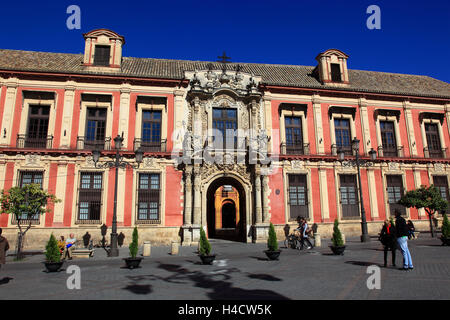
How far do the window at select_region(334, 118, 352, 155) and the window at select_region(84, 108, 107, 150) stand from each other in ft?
53.3

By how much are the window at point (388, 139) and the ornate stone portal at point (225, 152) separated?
959 cm

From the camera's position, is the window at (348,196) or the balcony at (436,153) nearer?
the window at (348,196)

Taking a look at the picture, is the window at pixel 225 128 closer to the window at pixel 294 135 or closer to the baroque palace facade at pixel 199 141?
the baroque palace facade at pixel 199 141

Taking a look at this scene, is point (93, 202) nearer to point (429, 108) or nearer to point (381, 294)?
point (381, 294)

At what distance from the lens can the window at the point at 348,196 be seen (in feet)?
65.7

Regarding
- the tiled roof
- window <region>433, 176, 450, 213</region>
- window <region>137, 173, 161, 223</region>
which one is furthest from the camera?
window <region>433, 176, 450, 213</region>

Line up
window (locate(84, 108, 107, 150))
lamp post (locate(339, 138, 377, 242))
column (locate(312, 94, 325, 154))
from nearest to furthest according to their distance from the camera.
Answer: lamp post (locate(339, 138, 377, 242)) → window (locate(84, 108, 107, 150)) → column (locate(312, 94, 325, 154))

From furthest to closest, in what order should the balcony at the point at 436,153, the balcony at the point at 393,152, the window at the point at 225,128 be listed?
the balcony at the point at 436,153, the balcony at the point at 393,152, the window at the point at 225,128

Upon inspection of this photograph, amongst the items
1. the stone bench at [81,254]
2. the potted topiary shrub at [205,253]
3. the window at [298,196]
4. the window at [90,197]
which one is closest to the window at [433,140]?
the window at [298,196]

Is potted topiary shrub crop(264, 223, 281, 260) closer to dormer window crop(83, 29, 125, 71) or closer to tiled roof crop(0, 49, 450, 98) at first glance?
tiled roof crop(0, 49, 450, 98)

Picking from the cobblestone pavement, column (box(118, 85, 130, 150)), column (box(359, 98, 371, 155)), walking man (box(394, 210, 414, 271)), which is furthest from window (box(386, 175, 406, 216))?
column (box(118, 85, 130, 150))

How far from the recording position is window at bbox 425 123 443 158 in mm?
22156
